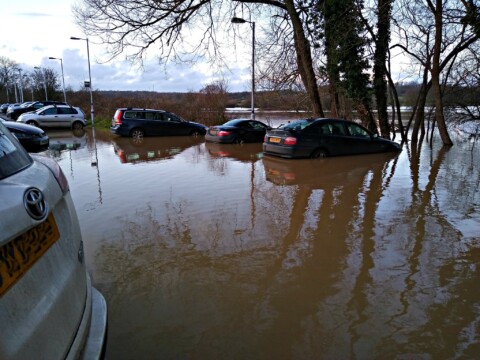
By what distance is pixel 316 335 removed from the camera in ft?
10.7

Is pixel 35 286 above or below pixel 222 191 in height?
above

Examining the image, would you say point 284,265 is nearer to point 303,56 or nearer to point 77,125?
point 303,56

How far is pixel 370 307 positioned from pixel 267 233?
227cm

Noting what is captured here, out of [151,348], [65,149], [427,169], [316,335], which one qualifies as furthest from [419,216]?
[65,149]

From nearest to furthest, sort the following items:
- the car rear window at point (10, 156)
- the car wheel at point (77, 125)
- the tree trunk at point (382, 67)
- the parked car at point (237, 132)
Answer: the car rear window at point (10, 156), the parked car at point (237, 132), the tree trunk at point (382, 67), the car wheel at point (77, 125)

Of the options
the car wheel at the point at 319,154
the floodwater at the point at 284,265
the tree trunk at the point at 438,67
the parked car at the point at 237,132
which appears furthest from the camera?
the parked car at the point at 237,132

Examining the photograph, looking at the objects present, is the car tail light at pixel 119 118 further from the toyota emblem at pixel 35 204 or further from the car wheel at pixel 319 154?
the toyota emblem at pixel 35 204

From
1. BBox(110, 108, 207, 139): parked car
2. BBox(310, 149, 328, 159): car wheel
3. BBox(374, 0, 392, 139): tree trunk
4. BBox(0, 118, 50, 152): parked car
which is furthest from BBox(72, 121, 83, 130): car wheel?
BBox(374, 0, 392, 139): tree trunk

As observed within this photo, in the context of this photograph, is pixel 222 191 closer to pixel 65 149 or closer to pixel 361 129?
pixel 361 129

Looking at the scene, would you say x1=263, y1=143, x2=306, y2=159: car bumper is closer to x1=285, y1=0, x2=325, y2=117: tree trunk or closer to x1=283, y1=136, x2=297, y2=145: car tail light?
x1=283, y1=136, x2=297, y2=145: car tail light

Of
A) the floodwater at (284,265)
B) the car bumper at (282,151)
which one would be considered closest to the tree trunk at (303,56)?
the car bumper at (282,151)

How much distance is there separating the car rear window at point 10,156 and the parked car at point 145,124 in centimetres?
1859

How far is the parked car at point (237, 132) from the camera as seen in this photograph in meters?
17.8

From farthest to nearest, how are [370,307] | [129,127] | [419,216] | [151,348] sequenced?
[129,127], [419,216], [370,307], [151,348]
